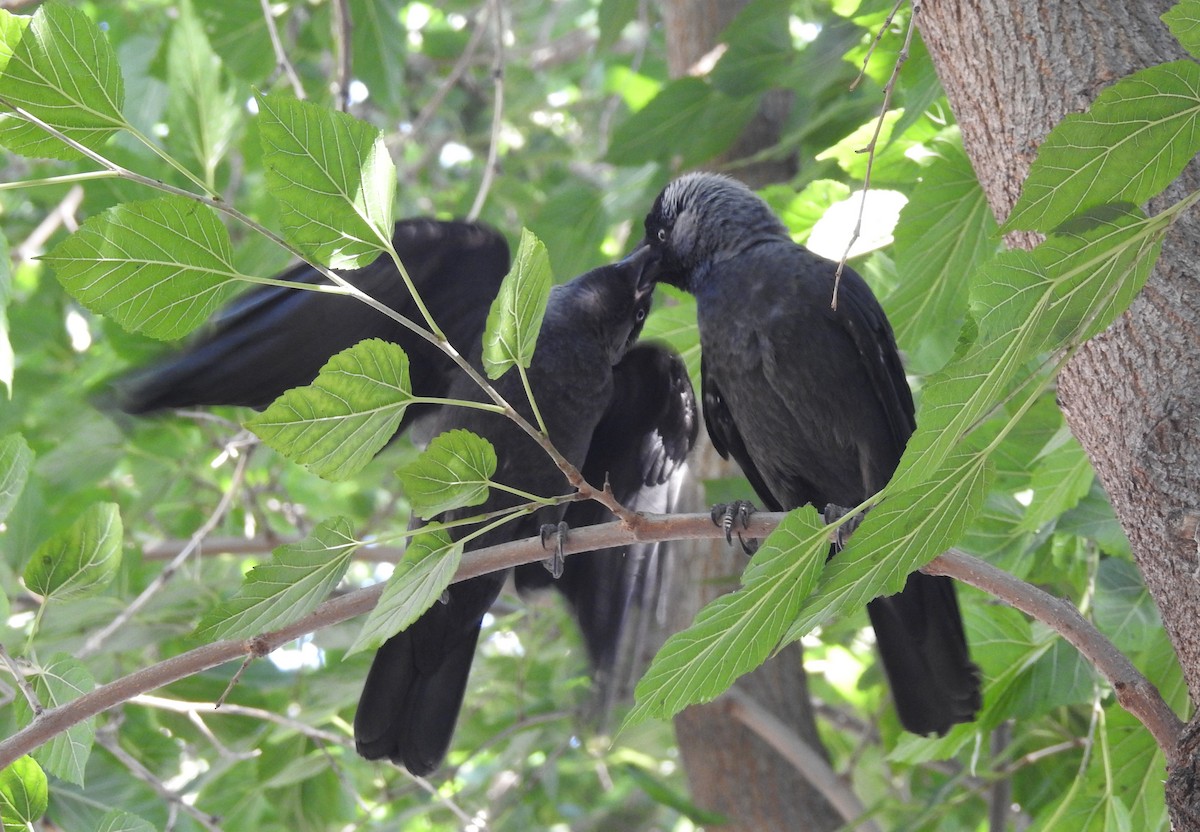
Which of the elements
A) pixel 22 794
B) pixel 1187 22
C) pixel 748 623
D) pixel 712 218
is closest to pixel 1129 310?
pixel 1187 22

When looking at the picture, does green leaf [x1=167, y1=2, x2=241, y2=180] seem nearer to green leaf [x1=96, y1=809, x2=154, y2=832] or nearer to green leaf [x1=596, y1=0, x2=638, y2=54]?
green leaf [x1=96, y1=809, x2=154, y2=832]

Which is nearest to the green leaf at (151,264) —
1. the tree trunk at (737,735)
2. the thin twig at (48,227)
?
the tree trunk at (737,735)

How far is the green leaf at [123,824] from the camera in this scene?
60.9 inches

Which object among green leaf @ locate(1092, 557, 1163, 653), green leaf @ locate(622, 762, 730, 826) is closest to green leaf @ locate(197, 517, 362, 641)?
green leaf @ locate(1092, 557, 1163, 653)

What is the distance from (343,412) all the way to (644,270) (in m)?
1.70

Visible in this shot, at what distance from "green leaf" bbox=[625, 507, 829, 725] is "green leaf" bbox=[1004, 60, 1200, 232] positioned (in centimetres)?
44

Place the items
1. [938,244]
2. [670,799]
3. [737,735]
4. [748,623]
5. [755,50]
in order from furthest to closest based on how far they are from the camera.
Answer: [737,735] < [755,50] < [670,799] < [938,244] < [748,623]

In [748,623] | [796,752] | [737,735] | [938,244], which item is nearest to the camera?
[748,623]

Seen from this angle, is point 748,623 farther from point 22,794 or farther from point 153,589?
point 153,589

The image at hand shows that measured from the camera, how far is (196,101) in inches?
92.7

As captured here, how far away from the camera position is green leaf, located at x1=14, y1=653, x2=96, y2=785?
155 centimetres

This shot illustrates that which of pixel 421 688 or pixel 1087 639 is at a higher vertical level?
pixel 1087 639

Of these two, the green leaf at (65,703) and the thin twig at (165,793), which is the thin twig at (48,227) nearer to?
the thin twig at (165,793)

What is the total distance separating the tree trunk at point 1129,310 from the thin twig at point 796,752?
1958mm
